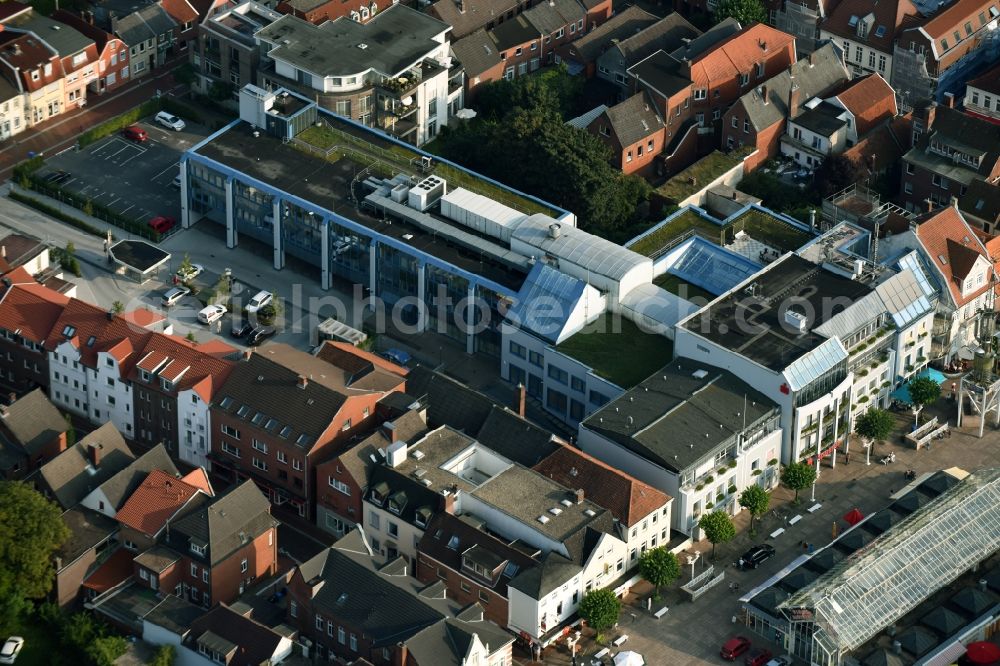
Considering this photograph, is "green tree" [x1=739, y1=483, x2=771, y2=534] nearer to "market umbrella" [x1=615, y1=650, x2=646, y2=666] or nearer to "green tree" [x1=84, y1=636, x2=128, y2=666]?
"market umbrella" [x1=615, y1=650, x2=646, y2=666]

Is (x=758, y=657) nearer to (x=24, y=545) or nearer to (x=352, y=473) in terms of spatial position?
(x=352, y=473)

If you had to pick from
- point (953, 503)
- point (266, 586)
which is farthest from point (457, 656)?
point (953, 503)

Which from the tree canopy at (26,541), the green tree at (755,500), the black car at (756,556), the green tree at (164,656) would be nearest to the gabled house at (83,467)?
the tree canopy at (26,541)

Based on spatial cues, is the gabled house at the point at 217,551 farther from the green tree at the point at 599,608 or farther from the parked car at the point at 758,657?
the parked car at the point at 758,657

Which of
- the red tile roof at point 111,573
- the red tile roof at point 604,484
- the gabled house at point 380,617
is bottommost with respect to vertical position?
the red tile roof at point 111,573

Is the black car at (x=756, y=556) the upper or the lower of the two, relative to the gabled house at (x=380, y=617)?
lower

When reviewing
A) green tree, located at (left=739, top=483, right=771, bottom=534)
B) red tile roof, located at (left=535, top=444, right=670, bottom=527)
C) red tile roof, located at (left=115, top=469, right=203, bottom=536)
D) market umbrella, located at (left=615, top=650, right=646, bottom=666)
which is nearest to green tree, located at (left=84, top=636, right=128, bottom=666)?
red tile roof, located at (left=115, top=469, right=203, bottom=536)
